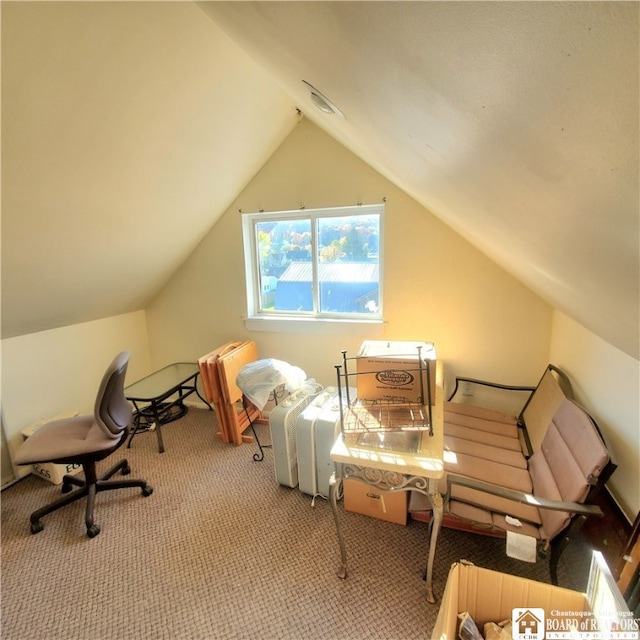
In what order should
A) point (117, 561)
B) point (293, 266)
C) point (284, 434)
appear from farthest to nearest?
point (293, 266) < point (284, 434) < point (117, 561)

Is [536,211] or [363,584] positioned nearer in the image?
[536,211]

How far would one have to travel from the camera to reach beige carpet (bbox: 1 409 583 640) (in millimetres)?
1481

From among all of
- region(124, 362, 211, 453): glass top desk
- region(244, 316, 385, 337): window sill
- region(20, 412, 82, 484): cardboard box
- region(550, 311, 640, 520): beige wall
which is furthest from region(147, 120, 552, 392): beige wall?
region(20, 412, 82, 484): cardboard box

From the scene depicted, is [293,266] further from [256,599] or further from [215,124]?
[256,599]

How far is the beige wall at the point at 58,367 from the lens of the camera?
239cm

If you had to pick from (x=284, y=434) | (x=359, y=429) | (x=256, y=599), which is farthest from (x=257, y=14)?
(x=256, y=599)

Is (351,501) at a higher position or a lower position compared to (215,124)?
lower

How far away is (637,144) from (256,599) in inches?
80.0

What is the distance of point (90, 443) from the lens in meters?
2.03

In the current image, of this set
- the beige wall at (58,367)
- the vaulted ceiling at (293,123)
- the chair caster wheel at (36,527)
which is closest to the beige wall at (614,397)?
the vaulted ceiling at (293,123)

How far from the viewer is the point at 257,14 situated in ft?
2.66

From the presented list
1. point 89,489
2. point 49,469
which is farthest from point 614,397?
point 49,469

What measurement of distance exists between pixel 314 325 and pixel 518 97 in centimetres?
255

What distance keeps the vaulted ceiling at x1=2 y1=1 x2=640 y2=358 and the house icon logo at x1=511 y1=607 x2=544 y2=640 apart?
0.98m
